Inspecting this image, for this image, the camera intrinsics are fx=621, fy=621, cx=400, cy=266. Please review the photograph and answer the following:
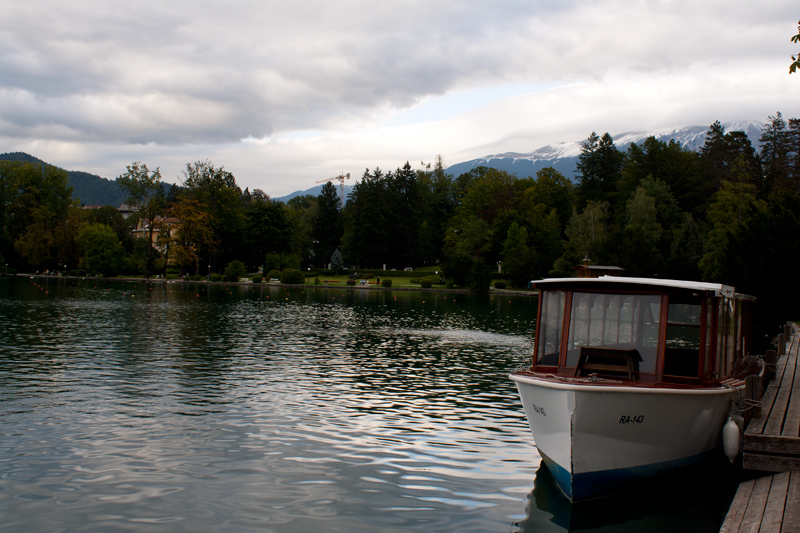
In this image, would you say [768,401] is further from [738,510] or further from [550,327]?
[550,327]

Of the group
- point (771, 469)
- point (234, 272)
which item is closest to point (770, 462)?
point (771, 469)

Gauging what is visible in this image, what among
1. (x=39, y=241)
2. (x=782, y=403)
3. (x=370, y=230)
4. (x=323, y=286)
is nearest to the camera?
(x=782, y=403)

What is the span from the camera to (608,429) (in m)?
10.1

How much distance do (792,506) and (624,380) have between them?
3046 millimetres

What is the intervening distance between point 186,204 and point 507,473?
99.1 metres

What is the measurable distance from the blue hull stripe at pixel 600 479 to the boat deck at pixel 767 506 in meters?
1.38

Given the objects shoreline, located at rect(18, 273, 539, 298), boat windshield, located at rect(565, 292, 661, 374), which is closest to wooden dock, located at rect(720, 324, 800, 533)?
boat windshield, located at rect(565, 292, 661, 374)

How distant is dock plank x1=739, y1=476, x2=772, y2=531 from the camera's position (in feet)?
28.5

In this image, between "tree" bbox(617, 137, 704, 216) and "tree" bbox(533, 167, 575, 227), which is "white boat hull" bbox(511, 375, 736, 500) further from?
"tree" bbox(533, 167, 575, 227)

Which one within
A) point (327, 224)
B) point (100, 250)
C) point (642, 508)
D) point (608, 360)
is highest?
point (327, 224)

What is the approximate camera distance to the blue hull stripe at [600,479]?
406 inches

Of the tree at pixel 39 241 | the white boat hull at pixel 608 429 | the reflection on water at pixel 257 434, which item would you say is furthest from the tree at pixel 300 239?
the white boat hull at pixel 608 429

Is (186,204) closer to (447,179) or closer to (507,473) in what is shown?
(447,179)

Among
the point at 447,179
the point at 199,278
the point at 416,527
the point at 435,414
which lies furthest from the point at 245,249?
the point at 416,527
